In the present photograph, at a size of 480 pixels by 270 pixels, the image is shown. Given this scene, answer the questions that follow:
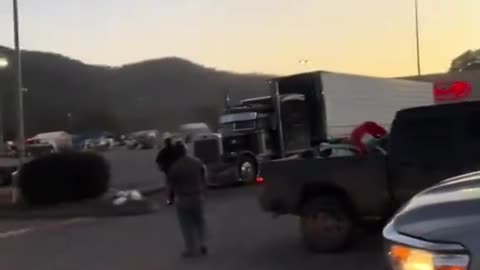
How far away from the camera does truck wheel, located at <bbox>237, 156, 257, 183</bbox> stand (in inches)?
1196

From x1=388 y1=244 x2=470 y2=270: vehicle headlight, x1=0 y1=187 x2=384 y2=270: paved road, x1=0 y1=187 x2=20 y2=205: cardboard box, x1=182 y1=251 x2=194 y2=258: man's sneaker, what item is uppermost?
x1=388 y1=244 x2=470 y2=270: vehicle headlight

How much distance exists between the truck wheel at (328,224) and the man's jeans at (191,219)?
1.71m

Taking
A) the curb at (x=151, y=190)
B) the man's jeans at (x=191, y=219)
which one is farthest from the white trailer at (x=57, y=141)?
the man's jeans at (x=191, y=219)

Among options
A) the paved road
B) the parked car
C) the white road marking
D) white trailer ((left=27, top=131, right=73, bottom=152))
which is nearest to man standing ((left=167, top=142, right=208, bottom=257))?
the paved road

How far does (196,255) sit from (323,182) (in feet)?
7.61

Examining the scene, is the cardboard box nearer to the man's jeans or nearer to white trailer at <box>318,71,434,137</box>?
white trailer at <box>318,71,434,137</box>

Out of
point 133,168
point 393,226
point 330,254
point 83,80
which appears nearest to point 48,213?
point 330,254

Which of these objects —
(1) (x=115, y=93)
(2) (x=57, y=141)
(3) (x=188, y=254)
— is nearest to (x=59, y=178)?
(3) (x=188, y=254)

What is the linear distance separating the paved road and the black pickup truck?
54 cm

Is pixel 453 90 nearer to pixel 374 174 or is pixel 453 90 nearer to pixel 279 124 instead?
pixel 279 124

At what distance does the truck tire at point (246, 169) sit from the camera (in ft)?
99.7

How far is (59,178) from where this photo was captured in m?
23.2

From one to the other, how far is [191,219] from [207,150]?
1867cm

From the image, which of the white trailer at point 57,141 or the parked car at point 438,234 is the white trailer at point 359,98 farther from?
the parked car at point 438,234
